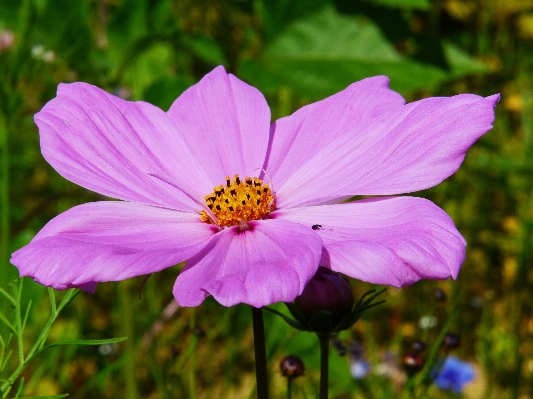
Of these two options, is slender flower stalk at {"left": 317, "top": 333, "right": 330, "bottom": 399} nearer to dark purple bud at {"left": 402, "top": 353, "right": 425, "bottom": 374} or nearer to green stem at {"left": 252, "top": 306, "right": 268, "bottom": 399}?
green stem at {"left": 252, "top": 306, "right": 268, "bottom": 399}

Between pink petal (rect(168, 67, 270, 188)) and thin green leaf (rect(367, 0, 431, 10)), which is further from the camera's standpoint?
thin green leaf (rect(367, 0, 431, 10))

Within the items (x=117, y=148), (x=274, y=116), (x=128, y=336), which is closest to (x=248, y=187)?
(x=117, y=148)

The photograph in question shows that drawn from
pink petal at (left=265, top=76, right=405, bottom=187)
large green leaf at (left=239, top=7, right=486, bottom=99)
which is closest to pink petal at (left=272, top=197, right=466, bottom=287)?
pink petal at (left=265, top=76, right=405, bottom=187)

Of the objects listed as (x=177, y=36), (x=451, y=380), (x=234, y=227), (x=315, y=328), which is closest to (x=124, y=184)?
(x=234, y=227)

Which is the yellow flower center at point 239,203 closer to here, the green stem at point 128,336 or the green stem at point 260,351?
the green stem at point 260,351

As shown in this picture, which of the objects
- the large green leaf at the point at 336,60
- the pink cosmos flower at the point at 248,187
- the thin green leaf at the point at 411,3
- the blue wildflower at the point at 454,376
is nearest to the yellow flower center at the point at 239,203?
the pink cosmos flower at the point at 248,187

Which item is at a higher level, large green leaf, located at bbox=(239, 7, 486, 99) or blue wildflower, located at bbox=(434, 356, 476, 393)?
large green leaf, located at bbox=(239, 7, 486, 99)
